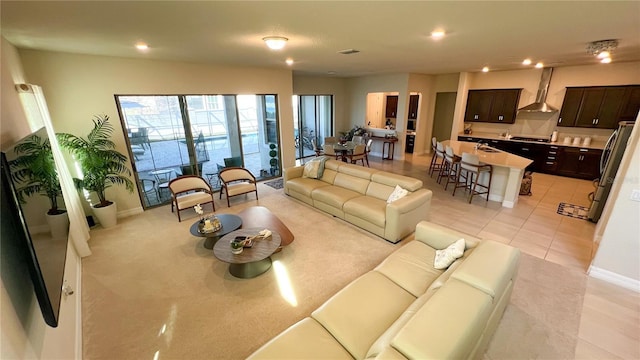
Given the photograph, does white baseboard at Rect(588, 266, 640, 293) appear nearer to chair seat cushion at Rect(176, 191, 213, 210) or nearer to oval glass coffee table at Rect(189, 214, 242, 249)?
oval glass coffee table at Rect(189, 214, 242, 249)

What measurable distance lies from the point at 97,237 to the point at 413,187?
5045mm

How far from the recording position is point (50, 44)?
3.28m

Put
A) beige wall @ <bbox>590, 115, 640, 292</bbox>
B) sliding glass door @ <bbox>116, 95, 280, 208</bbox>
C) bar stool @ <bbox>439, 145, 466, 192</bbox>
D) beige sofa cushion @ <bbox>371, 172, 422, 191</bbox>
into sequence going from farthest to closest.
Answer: bar stool @ <bbox>439, 145, 466, 192</bbox>, sliding glass door @ <bbox>116, 95, 280, 208</bbox>, beige sofa cushion @ <bbox>371, 172, 422, 191</bbox>, beige wall @ <bbox>590, 115, 640, 292</bbox>

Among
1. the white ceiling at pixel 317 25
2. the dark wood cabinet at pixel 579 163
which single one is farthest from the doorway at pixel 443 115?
the white ceiling at pixel 317 25

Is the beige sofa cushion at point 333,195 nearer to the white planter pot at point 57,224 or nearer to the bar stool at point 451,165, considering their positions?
the bar stool at point 451,165

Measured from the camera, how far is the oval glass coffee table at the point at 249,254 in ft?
9.66

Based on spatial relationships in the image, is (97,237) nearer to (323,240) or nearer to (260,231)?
(260,231)

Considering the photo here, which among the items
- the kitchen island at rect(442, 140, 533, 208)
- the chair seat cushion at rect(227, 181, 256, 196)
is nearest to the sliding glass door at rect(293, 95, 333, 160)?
the chair seat cushion at rect(227, 181, 256, 196)

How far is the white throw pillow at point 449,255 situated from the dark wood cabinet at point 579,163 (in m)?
6.36

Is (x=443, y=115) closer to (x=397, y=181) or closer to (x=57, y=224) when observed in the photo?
(x=397, y=181)

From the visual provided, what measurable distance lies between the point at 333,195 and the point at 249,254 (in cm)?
200

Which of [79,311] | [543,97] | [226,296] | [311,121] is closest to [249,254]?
[226,296]

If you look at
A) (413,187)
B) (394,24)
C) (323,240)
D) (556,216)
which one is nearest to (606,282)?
(556,216)

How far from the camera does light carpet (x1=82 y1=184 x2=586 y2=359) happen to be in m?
2.31
